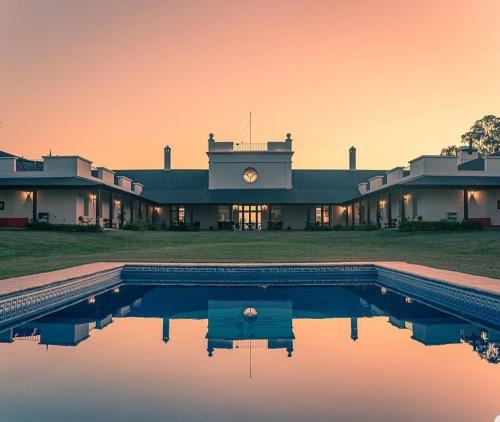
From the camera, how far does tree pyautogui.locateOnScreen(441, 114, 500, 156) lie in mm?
57656

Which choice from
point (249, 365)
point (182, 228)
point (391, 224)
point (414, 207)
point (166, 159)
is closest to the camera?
point (249, 365)

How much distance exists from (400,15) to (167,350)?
20634mm

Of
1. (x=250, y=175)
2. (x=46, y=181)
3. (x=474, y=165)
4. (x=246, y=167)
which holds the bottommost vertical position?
(x=46, y=181)

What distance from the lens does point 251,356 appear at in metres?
5.87

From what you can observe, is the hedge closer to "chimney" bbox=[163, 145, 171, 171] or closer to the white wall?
the white wall

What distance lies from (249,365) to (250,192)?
3408 cm

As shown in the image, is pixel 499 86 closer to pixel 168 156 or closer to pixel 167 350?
pixel 168 156

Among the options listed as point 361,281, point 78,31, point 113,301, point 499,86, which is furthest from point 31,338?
point 499,86

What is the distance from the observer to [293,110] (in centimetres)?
3203

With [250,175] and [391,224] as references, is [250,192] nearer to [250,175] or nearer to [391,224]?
[250,175]

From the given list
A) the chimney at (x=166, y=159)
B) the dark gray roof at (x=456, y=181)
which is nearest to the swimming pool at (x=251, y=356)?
the dark gray roof at (x=456, y=181)

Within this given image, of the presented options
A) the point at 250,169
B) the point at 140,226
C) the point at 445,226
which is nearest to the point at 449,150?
the point at 250,169

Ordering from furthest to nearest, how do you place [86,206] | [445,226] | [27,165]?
1. [27,165]
2. [86,206]
3. [445,226]

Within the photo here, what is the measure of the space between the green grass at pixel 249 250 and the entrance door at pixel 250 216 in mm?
12762
